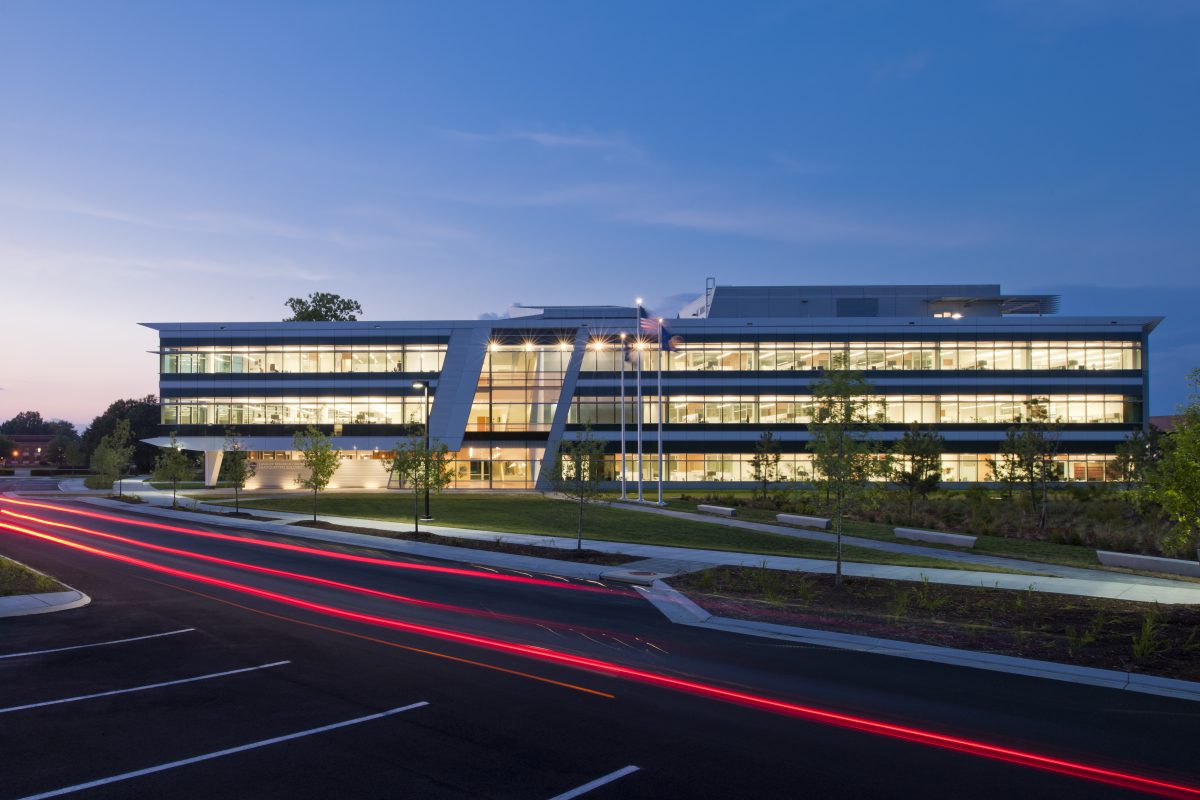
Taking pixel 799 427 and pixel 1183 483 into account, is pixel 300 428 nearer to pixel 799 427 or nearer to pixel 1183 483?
pixel 799 427

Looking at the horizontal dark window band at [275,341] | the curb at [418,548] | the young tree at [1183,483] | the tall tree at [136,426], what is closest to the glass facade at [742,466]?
the horizontal dark window band at [275,341]

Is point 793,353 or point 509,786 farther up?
point 793,353

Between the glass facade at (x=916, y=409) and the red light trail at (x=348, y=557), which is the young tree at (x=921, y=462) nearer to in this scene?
the glass facade at (x=916, y=409)

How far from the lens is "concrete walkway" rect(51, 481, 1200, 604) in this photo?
18.3 m

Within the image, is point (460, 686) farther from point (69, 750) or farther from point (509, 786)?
point (69, 750)

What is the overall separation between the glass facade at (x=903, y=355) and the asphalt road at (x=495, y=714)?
173 feet

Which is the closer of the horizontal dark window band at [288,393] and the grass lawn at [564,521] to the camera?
the grass lawn at [564,521]

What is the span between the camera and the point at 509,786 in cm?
723

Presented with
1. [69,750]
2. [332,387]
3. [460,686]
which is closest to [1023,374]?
[332,387]

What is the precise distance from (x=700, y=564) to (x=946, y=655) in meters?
10.7

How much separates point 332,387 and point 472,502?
1061 inches

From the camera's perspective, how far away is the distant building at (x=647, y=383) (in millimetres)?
64562

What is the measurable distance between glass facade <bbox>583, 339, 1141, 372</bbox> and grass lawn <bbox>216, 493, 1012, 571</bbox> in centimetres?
2278

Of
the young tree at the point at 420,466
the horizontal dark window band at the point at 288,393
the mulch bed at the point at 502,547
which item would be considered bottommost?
the mulch bed at the point at 502,547
